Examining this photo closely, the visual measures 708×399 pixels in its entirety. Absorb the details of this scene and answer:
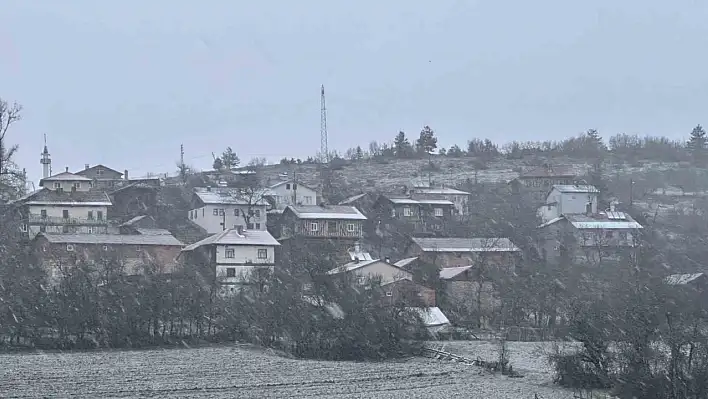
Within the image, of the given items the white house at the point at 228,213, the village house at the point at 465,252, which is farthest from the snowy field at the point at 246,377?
the white house at the point at 228,213

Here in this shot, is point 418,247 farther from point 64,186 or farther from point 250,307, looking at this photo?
point 64,186

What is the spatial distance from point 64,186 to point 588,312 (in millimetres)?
36719

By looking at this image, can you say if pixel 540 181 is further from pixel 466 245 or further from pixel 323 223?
pixel 323 223

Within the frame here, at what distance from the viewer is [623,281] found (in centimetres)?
4969

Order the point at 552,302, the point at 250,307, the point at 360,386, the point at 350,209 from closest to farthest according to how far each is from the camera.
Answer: the point at 360,386 → the point at 250,307 → the point at 552,302 → the point at 350,209

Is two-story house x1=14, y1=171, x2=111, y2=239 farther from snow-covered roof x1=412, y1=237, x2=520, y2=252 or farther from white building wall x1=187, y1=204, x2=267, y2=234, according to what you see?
Answer: snow-covered roof x1=412, y1=237, x2=520, y2=252

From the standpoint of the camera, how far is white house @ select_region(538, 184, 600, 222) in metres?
66.7

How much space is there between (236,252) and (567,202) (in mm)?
24680

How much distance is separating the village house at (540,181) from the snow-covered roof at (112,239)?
29.6 metres

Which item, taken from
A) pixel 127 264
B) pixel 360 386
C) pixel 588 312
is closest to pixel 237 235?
pixel 127 264

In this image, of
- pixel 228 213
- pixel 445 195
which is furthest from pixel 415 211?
pixel 228 213

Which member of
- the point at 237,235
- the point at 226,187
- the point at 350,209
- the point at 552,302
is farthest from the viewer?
the point at 226,187

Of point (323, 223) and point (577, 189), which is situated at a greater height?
point (577, 189)

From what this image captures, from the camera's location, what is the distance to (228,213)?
198ft
